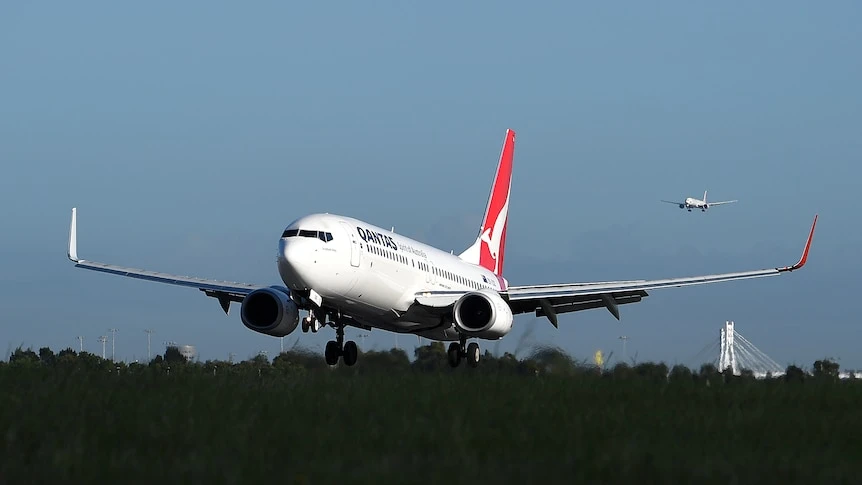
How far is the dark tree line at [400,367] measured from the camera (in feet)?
73.6

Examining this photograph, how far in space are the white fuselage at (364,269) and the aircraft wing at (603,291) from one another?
2.88 metres

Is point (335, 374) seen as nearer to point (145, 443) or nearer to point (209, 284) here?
point (145, 443)

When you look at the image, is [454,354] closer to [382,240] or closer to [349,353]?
[349,353]

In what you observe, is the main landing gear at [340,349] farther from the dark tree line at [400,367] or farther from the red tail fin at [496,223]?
the red tail fin at [496,223]

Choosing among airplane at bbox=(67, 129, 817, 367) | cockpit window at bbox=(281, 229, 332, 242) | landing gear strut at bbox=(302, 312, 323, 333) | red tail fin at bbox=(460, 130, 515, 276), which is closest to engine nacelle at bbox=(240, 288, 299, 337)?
airplane at bbox=(67, 129, 817, 367)

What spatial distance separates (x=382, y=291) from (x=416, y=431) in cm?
2172

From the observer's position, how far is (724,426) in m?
14.5

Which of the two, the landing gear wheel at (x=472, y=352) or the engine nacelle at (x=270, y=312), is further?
the landing gear wheel at (x=472, y=352)

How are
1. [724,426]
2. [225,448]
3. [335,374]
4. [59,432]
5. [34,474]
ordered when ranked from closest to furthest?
[34,474], [225,448], [59,432], [724,426], [335,374]

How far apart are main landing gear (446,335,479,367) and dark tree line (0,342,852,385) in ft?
6.36

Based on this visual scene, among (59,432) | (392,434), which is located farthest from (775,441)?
(59,432)

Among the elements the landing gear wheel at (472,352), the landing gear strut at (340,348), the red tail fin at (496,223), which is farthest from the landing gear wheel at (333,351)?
the red tail fin at (496,223)

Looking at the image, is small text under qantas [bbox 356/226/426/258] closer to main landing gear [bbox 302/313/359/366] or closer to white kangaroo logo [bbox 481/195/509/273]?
main landing gear [bbox 302/313/359/366]

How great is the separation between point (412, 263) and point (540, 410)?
2172 centimetres
